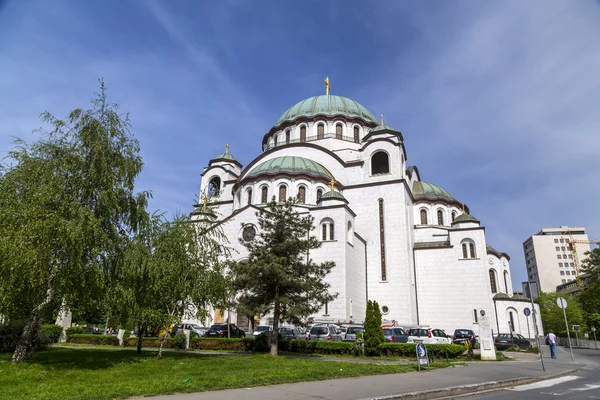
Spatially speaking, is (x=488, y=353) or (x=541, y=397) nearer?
(x=541, y=397)

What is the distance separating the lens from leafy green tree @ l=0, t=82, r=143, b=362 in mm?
11109

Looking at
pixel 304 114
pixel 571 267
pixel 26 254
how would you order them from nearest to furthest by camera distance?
1. pixel 26 254
2. pixel 304 114
3. pixel 571 267

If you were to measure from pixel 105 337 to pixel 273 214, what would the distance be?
46.7 ft

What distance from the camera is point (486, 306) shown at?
31.8m

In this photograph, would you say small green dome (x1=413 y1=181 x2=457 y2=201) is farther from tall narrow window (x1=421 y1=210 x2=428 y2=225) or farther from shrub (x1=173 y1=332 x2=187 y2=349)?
shrub (x1=173 y1=332 x2=187 y2=349)

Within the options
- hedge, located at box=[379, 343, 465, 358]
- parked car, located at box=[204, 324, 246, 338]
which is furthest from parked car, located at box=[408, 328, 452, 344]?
parked car, located at box=[204, 324, 246, 338]

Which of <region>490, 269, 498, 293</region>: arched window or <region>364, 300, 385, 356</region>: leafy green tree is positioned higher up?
<region>490, 269, 498, 293</region>: arched window

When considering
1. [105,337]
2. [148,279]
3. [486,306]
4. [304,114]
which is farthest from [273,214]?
[304,114]

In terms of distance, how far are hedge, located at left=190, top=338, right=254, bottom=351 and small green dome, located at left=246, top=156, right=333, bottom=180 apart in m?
16.5

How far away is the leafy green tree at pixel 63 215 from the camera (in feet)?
36.4

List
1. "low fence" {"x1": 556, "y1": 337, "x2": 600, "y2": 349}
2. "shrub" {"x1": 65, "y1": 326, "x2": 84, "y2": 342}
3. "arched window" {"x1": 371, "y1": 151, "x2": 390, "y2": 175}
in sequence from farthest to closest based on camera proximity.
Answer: "arched window" {"x1": 371, "y1": 151, "x2": 390, "y2": 175}
"low fence" {"x1": 556, "y1": 337, "x2": 600, "y2": 349}
"shrub" {"x1": 65, "y1": 326, "x2": 84, "y2": 342}

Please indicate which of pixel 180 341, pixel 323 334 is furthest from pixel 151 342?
pixel 323 334

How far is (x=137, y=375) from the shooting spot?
1038cm

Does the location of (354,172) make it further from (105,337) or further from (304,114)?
(105,337)
